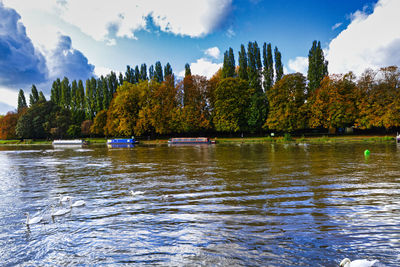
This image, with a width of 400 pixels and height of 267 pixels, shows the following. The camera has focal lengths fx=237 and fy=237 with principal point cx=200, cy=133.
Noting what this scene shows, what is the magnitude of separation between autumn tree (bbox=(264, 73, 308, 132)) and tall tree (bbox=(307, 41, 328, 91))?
189 inches

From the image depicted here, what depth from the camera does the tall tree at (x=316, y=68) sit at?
5453cm

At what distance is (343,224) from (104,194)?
8440 mm

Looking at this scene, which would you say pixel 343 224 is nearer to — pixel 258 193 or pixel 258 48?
pixel 258 193

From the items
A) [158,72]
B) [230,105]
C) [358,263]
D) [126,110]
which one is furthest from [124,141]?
[358,263]

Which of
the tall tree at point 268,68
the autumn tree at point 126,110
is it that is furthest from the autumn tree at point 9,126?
the tall tree at point 268,68

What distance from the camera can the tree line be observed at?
45.8m

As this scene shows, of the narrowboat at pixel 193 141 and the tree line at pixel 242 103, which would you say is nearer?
the tree line at pixel 242 103

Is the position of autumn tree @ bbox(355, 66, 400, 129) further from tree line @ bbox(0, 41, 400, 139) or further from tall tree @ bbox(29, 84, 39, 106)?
tall tree @ bbox(29, 84, 39, 106)

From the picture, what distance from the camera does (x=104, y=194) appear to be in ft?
32.0

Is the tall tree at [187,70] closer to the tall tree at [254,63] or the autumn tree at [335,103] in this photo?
the tall tree at [254,63]

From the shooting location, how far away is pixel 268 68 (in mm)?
61375

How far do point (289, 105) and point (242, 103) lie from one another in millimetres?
10510

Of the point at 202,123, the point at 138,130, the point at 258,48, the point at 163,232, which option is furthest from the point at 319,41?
the point at 163,232

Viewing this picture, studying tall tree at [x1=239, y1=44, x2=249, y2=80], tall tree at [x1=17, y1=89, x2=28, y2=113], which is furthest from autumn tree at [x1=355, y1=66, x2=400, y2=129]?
tall tree at [x1=17, y1=89, x2=28, y2=113]
